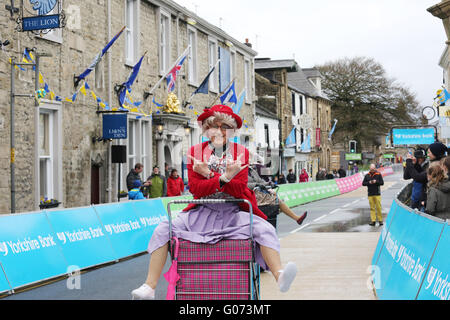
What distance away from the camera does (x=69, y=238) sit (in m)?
11.2

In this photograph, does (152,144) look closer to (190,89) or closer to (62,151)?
(190,89)

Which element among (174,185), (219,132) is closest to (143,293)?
(219,132)

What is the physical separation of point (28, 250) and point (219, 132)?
18.6 feet

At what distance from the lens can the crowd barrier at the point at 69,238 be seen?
962cm

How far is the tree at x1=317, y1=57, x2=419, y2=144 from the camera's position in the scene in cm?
7562

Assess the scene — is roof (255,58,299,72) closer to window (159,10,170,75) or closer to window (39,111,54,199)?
window (159,10,170,75)

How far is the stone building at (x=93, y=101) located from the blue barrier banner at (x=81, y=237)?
4279 millimetres

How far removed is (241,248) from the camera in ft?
16.3

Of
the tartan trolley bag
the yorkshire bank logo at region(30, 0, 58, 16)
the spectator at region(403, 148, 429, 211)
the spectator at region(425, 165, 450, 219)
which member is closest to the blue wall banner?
the spectator at region(403, 148, 429, 211)

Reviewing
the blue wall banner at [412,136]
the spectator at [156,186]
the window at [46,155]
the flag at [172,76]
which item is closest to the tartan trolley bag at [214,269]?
the window at [46,155]

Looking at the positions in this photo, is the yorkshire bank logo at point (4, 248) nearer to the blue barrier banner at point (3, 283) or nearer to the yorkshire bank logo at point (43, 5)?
the blue barrier banner at point (3, 283)

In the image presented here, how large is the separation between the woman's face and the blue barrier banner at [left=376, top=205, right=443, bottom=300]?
2166mm

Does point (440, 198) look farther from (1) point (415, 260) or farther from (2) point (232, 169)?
(2) point (232, 169)
